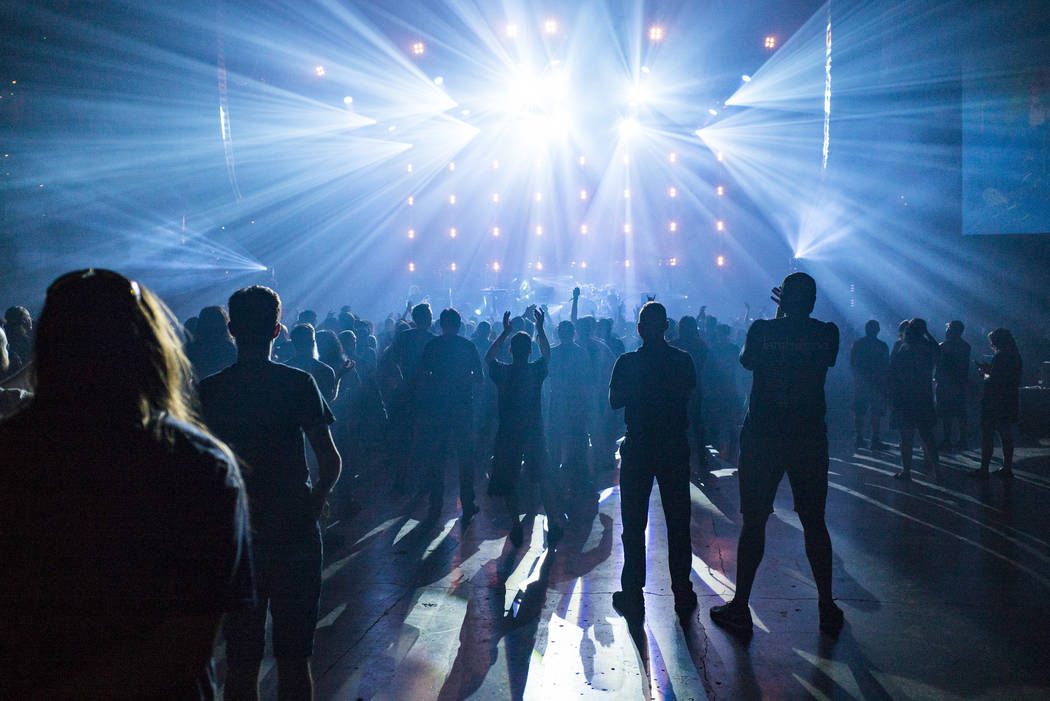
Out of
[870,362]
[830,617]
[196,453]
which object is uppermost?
[870,362]

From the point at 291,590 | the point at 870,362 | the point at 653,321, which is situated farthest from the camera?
the point at 870,362

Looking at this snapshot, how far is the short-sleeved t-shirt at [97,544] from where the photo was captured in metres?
1.23

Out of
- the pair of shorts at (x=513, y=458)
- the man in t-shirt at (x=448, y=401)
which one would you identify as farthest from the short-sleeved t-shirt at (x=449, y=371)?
the pair of shorts at (x=513, y=458)

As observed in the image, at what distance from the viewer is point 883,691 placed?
11.9 feet

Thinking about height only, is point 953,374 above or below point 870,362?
below

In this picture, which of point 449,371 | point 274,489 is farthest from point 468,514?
point 274,489

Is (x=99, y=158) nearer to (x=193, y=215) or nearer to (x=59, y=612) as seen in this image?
(x=193, y=215)

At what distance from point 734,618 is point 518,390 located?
9.26 feet

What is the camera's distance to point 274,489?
2844mm

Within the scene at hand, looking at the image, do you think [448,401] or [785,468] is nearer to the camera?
[785,468]

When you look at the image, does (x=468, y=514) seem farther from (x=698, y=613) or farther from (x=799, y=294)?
(x=799, y=294)

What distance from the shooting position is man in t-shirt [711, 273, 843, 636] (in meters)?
4.31

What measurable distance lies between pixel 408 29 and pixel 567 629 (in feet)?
171

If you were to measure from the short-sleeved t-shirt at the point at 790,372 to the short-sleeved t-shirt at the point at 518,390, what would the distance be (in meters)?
2.39
